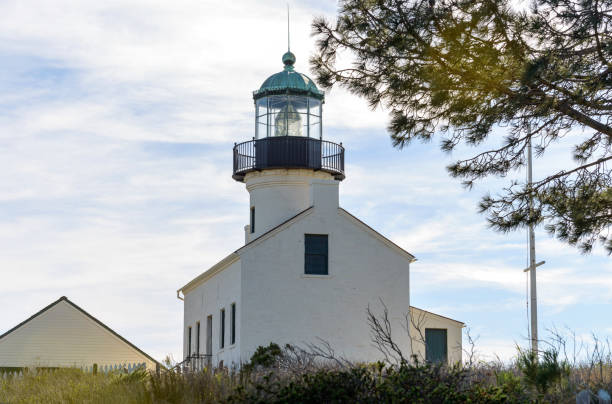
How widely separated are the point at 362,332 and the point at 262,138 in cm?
781

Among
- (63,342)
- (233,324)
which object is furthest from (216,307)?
(63,342)

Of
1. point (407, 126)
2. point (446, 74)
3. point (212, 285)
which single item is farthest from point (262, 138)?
point (446, 74)

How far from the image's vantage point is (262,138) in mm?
31891

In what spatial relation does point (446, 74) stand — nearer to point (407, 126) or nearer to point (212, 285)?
point (407, 126)

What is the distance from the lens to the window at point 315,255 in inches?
1155

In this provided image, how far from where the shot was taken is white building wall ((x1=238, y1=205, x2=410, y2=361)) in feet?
93.5

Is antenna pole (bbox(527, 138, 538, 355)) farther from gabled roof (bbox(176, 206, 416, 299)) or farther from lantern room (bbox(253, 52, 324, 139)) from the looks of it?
lantern room (bbox(253, 52, 324, 139))

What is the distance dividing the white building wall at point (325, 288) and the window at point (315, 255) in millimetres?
190

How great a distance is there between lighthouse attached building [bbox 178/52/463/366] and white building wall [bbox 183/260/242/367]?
0.06 m

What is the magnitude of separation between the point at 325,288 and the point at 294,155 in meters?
5.07

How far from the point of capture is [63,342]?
38094 millimetres

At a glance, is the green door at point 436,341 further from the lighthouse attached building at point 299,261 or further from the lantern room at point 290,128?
the lantern room at point 290,128

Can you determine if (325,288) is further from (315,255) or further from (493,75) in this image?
(493,75)

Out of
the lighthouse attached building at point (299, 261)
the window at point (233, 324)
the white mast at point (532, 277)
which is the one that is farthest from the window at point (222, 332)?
the white mast at point (532, 277)
